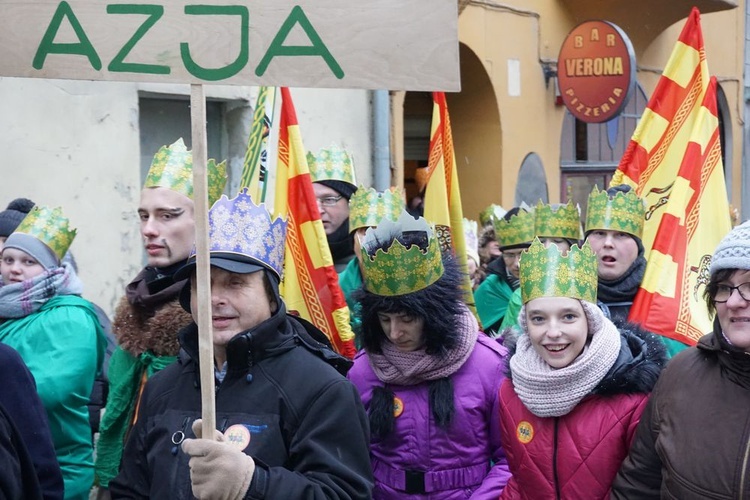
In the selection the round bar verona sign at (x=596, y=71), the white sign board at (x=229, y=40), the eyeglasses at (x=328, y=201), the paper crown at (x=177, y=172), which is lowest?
the eyeglasses at (x=328, y=201)

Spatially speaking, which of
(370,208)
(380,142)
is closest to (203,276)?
(370,208)

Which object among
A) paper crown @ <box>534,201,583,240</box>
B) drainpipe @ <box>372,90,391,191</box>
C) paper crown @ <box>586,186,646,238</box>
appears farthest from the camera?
drainpipe @ <box>372,90,391,191</box>

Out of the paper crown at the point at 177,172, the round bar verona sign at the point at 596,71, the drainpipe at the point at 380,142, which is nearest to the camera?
the paper crown at the point at 177,172

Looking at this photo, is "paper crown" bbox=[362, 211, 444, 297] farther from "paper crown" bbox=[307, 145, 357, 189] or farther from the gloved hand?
"paper crown" bbox=[307, 145, 357, 189]

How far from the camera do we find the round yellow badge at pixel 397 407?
3898 millimetres

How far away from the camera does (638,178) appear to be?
231 inches

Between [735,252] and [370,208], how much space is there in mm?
2716

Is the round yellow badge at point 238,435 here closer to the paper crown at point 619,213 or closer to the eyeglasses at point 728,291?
the eyeglasses at point 728,291

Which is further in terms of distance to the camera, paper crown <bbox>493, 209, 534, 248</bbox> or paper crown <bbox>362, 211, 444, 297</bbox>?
paper crown <bbox>493, 209, 534, 248</bbox>

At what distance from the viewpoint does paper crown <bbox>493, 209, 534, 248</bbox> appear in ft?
21.2

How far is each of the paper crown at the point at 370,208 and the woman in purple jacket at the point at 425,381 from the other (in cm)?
149

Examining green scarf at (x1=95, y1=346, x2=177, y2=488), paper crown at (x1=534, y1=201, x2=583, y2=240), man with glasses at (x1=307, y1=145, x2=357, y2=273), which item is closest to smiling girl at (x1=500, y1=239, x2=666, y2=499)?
green scarf at (x1=95, y1=346, x2=177, y2=488)

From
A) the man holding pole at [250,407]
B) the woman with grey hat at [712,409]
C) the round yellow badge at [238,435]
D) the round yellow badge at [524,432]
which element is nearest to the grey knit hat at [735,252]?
the woman with grey hat at [712,409]

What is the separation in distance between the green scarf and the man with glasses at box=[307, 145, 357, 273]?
1.86 m
